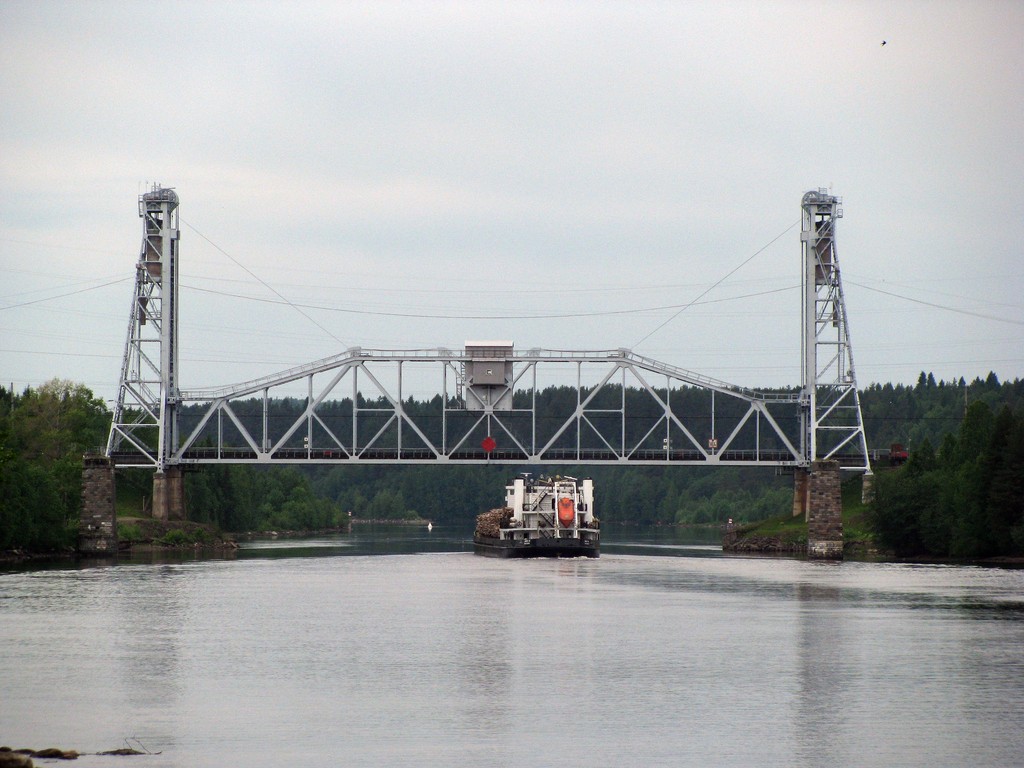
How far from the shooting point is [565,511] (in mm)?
128625

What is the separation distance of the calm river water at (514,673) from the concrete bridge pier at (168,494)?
52773 millimetres

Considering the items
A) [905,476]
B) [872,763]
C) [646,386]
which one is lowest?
[872,763]

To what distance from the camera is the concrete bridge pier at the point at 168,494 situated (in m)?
142

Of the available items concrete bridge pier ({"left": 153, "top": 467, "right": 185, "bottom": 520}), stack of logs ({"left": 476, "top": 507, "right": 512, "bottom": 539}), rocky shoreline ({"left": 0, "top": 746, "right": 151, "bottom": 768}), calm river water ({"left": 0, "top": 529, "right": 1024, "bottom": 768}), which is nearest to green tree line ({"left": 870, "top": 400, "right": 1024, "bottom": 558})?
calm river water ({"left": 0, "top": 529, "right": 1024, "bottom": 768})

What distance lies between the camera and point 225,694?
42.2m

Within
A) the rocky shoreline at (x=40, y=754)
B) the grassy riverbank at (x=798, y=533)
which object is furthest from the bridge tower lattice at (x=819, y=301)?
the rocky shoreline at (x=40, y=754)

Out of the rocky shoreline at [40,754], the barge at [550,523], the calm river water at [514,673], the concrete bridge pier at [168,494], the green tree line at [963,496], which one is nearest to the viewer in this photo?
the rocky shoreline at [40,754]

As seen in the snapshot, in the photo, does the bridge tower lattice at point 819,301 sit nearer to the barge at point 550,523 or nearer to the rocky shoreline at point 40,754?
the barge at point 550,523

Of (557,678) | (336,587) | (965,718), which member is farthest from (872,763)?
(336,587)

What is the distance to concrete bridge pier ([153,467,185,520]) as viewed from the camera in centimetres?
14162

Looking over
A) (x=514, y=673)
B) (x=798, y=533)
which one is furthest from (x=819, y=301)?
(x=514, y=673)

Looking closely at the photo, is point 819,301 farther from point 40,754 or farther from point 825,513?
point 40,754

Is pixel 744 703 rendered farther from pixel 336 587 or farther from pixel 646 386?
pixel 646 386

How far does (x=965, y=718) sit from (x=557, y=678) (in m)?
12.4
